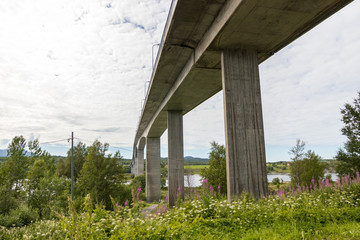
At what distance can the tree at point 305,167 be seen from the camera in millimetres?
17422

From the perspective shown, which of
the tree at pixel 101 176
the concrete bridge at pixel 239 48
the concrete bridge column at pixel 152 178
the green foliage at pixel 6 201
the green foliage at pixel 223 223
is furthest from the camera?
the concrete bridge column at pixel 152 178

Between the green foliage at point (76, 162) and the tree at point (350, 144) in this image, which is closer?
the tree at point (350, 144)

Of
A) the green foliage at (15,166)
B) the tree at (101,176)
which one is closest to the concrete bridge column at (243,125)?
the tree at (101,176)

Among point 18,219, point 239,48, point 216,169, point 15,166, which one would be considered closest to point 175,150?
point 216,169

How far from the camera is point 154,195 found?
2652 centimetres

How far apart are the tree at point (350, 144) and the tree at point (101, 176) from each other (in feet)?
71.0

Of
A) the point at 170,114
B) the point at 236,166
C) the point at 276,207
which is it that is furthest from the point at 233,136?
the point at 170,114

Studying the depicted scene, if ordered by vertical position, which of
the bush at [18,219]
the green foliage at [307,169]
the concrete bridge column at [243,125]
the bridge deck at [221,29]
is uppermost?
the bridge deck at [221,29]

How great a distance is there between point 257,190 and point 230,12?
5179mm

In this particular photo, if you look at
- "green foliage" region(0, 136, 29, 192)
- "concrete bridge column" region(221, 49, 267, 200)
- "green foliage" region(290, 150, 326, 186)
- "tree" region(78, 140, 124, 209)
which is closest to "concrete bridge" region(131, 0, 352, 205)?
"concrete bridge column" region(221, 49, 267, 200)

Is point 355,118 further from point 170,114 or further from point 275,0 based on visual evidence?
point 275,0

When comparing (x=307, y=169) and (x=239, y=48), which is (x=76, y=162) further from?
(x=239, y=48)

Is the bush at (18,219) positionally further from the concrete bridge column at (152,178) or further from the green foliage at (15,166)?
the concrete bridge column at (152,178)

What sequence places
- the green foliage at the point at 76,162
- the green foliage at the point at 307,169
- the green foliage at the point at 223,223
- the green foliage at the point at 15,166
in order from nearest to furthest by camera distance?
1. the green foliage at the point at 223,223
2. the green foliage at the point at 307,169
3. the green foliage at the point at 15,166
4. the green foliage at the point at 76,162
